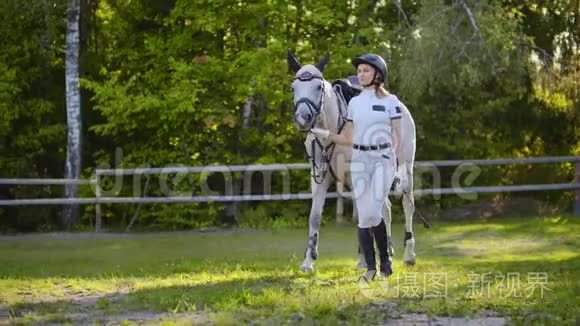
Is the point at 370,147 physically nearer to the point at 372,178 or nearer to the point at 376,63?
the point at 372,178

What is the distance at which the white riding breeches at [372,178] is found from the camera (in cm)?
689

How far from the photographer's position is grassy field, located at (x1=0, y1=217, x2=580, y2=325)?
6.08 m

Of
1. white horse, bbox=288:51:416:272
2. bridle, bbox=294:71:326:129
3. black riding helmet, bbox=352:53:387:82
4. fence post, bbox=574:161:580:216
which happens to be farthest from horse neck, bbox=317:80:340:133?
fence post, bbox=574:161:580:216

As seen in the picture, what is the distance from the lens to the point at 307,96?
7.84 metres

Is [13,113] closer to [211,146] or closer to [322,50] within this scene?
[211,146]

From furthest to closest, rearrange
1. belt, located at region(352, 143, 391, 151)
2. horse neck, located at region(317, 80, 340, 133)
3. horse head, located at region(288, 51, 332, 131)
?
horse neck, located at region(317, 80, 340, 133) → horse head, located at region(288, 51, 332, 131) → belt, located at region(352, 143, 391, 151)

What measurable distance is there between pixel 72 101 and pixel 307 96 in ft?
26.2

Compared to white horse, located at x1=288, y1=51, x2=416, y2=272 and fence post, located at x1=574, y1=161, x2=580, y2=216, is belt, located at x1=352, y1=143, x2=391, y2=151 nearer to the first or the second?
white horse, located at x1=288, y1=51, x2=416, y2=272

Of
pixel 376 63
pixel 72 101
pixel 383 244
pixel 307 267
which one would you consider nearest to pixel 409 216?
pixel 307 267

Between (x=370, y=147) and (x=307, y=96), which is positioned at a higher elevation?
(x=307, y=96)

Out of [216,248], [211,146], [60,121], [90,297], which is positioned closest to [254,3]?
[211,146]

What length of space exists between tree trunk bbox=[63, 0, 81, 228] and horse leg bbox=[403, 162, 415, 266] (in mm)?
7325

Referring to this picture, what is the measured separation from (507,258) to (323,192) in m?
2.79

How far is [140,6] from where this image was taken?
15547 millimetres
